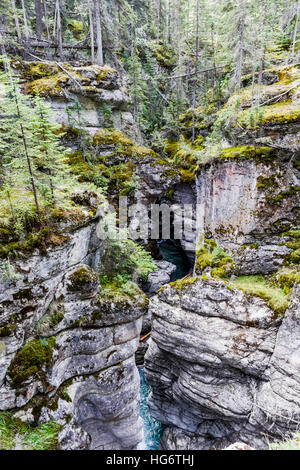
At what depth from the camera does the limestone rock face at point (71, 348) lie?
7281 millimetres

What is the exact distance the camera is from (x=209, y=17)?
22.5m

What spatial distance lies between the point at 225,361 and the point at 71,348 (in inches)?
232

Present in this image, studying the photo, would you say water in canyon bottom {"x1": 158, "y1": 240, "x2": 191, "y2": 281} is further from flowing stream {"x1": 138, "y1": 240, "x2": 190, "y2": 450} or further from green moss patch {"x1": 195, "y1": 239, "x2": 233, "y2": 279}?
→ green moss patch {"x1": 195, "y1": 239, "x2": 233, "y2": 279}

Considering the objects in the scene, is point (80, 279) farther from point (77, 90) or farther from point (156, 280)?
point (77, 90)

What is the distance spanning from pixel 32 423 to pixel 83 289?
13.5 ft

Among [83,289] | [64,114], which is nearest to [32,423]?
[83,289]

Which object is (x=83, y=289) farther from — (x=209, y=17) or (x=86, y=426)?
(x=209, y=17)

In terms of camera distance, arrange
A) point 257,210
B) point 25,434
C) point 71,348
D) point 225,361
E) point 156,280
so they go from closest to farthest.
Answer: point 25,434 < point 71,348 < point 225,361 < point 257,210 < point 156,280

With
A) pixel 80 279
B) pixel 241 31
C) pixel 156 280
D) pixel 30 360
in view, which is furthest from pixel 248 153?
pixel 30 360

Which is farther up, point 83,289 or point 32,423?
point 83,289

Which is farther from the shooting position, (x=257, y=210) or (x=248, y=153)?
(x=248, y=153)

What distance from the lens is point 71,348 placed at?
8773 millimetres

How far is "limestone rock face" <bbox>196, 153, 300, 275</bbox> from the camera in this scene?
1089cm

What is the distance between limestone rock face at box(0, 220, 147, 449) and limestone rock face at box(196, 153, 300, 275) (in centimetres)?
543
